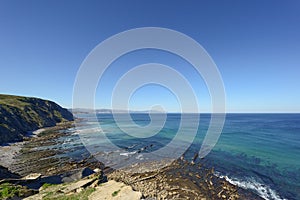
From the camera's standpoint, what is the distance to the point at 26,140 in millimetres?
40719

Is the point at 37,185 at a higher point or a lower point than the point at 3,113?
lower

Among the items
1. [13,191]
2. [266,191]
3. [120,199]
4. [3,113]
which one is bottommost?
[266,191]

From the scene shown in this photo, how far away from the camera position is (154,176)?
19.8m

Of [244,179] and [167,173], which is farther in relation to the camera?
[167,173]

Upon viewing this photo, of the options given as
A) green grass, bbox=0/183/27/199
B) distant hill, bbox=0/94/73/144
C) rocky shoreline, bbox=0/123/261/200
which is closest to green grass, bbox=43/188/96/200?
green grass, bbox=0/183/27/199

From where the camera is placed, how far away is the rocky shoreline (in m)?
15.5

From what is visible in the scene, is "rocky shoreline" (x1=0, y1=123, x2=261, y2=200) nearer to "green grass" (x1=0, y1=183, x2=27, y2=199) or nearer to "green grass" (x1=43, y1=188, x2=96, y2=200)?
"green grass" (x1=0, y1=183, x2=27, y2=199)

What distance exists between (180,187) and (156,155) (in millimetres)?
13798

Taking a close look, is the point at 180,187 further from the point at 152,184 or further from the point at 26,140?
the point at 26,140

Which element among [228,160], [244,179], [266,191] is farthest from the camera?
[228,160]

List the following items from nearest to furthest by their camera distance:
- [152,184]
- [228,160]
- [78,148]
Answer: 1. [152,184]
2. [228,160]
3. [78,148]

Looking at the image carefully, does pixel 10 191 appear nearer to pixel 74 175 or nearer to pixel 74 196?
pixel 74 196

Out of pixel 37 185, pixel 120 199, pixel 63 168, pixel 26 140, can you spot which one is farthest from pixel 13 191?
pixel 26 140

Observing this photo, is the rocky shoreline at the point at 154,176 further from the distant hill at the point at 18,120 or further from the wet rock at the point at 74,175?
the distant hill at the point at 18,120
